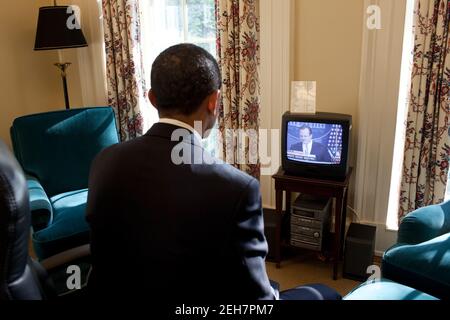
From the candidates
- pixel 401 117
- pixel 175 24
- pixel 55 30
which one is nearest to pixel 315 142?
pixel 401 117

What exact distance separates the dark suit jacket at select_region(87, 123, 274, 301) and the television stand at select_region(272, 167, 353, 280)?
4.27ft

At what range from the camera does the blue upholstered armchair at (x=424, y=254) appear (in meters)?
1.64

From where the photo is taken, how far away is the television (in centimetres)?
225

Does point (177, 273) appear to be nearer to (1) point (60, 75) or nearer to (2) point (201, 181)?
(2) point (201, 181)

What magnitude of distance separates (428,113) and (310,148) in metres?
0.66

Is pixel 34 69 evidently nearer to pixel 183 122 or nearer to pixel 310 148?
pixel 310 148

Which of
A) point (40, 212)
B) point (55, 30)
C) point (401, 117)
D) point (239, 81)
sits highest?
point (55, 30)

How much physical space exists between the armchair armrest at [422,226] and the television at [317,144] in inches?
19.7

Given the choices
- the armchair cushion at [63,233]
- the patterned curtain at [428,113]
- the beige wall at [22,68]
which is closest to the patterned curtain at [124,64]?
the beige wall at [22,68]

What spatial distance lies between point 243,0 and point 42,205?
5.48 feet

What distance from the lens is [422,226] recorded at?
184cm
